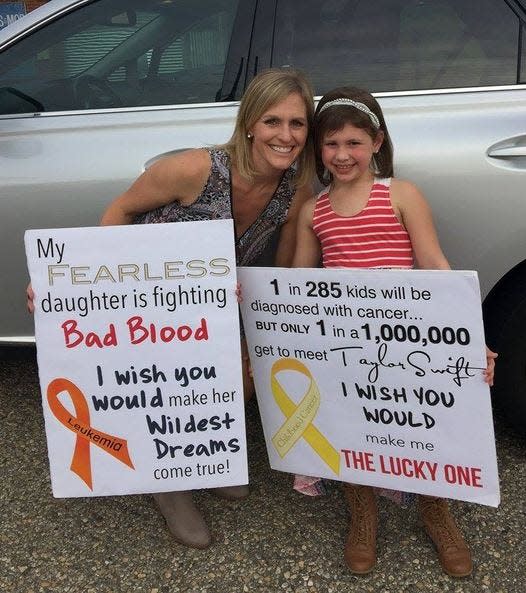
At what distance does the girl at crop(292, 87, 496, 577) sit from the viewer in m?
1.82

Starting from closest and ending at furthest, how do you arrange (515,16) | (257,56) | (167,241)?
(167,241) < (515,16) < (257,56)

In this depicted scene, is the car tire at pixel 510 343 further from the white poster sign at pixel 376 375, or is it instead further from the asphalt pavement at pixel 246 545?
the white poster sign at pixel 376 375

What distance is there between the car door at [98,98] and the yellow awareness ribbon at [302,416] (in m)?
0.79

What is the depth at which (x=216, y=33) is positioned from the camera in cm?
219

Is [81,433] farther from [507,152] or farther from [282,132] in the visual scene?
[507,152]

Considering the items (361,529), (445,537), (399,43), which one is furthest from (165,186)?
(445,537)

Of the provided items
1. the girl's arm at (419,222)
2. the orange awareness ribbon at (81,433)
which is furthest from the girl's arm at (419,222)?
the orange awareness ribbon at (81,433)

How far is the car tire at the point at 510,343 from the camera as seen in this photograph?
6.78ft

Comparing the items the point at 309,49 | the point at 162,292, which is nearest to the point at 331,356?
the point at 162,292

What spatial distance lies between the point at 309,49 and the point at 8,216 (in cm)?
116

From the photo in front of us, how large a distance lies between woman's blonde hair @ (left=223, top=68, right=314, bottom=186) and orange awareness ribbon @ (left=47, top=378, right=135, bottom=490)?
808mm

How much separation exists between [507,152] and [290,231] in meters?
0.69

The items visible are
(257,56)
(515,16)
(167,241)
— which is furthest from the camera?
(257,56)

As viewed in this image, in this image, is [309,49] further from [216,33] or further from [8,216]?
[8,216]
